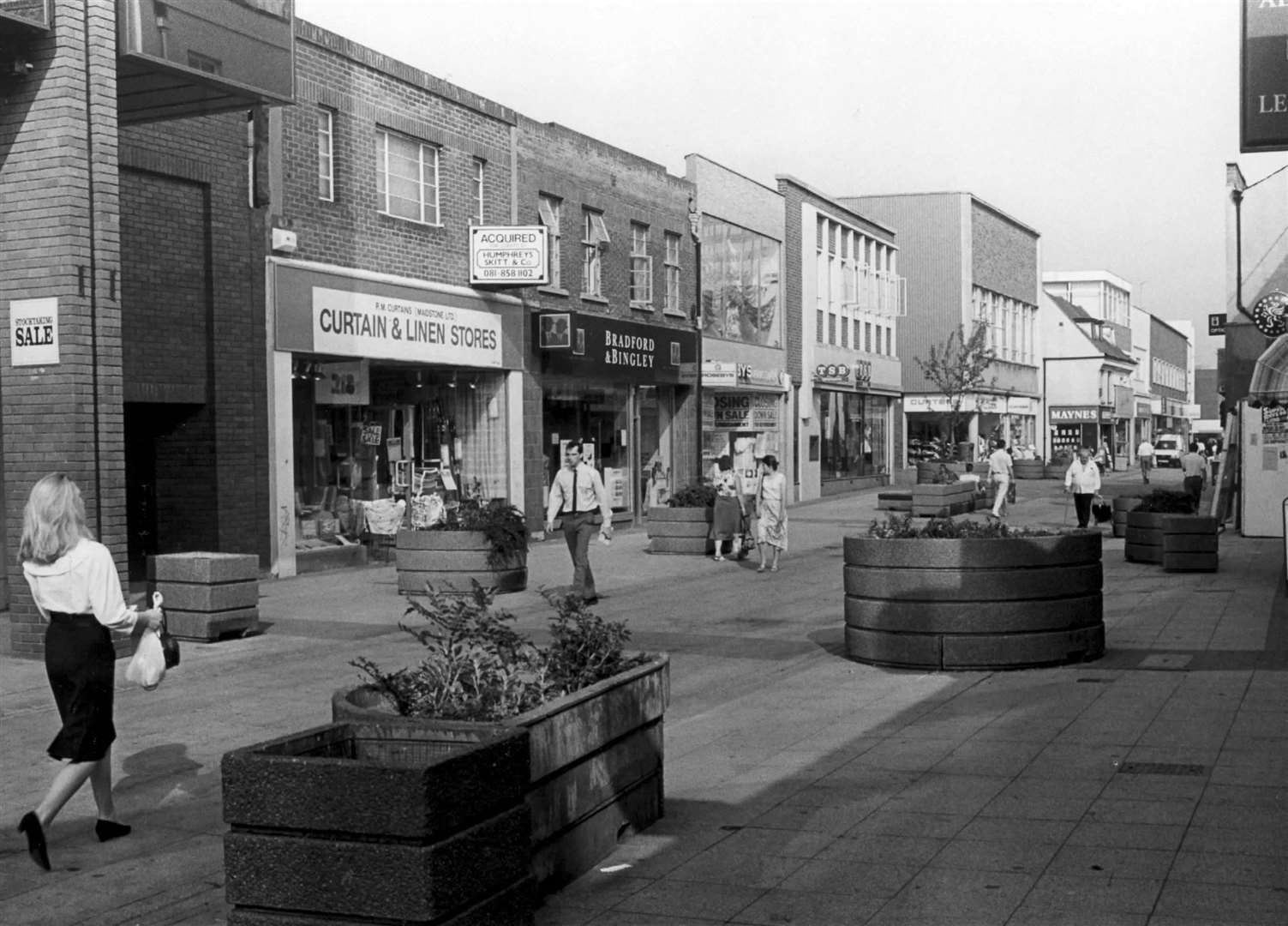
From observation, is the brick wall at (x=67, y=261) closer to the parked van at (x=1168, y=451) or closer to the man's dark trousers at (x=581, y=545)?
the man's dark trousers at (x=581, y=545)

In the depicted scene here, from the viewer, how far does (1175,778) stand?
7.11 meters

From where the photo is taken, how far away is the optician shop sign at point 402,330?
67.5 feet

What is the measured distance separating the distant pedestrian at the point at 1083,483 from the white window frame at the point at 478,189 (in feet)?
38.2

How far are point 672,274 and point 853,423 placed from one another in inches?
654

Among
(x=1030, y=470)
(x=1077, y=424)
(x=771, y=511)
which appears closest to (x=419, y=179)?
(x=771, y=511)

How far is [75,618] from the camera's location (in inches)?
257

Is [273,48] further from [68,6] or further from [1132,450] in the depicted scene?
[1132,450]

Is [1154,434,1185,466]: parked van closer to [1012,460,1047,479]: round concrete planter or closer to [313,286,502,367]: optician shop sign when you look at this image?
[1012,460,1047,479]: round concrete planter

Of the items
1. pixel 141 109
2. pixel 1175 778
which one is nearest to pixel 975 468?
pixel 141 109

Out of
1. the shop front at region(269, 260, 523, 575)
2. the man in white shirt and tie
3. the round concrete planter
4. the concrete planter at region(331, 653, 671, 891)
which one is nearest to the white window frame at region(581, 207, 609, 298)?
the shop front at region(269, 260, 523, 575)

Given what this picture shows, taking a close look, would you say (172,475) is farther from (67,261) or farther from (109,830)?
(109,830)

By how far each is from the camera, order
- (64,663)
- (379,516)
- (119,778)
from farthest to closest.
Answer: (379,516) < (119,778) < (64,663)

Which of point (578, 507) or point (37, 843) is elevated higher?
point (578, 507)

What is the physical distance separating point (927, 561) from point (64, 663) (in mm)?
6043
